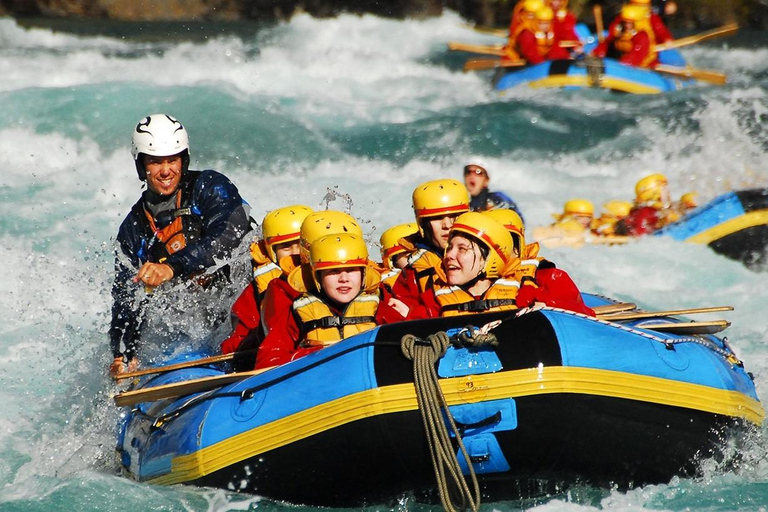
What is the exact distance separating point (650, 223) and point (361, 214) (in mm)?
2968

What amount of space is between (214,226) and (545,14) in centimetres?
1017

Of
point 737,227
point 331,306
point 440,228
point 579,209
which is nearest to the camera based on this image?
point 331,306

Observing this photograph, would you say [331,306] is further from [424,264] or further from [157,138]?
[157,138]

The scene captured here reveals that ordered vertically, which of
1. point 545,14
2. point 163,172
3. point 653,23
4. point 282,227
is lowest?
point 282,227

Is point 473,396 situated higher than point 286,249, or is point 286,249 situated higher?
point 286,249

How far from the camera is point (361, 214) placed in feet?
37.8

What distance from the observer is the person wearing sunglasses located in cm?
940

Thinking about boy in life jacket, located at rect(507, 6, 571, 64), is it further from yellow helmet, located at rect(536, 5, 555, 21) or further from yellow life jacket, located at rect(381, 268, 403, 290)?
yellow life jacket, located at rect(381, 268, 403, 290)

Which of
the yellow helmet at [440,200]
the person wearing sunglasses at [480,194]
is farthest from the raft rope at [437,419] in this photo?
the person wearing sunglasses at [480,194]

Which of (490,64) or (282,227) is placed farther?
(490,64)

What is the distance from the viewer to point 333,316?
5238mm

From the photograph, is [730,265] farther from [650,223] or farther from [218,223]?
[218,223]

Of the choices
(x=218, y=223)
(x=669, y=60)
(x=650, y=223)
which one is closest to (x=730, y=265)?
(x=650, y=223)

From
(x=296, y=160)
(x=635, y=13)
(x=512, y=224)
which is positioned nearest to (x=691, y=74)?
(x=635, y=13)
